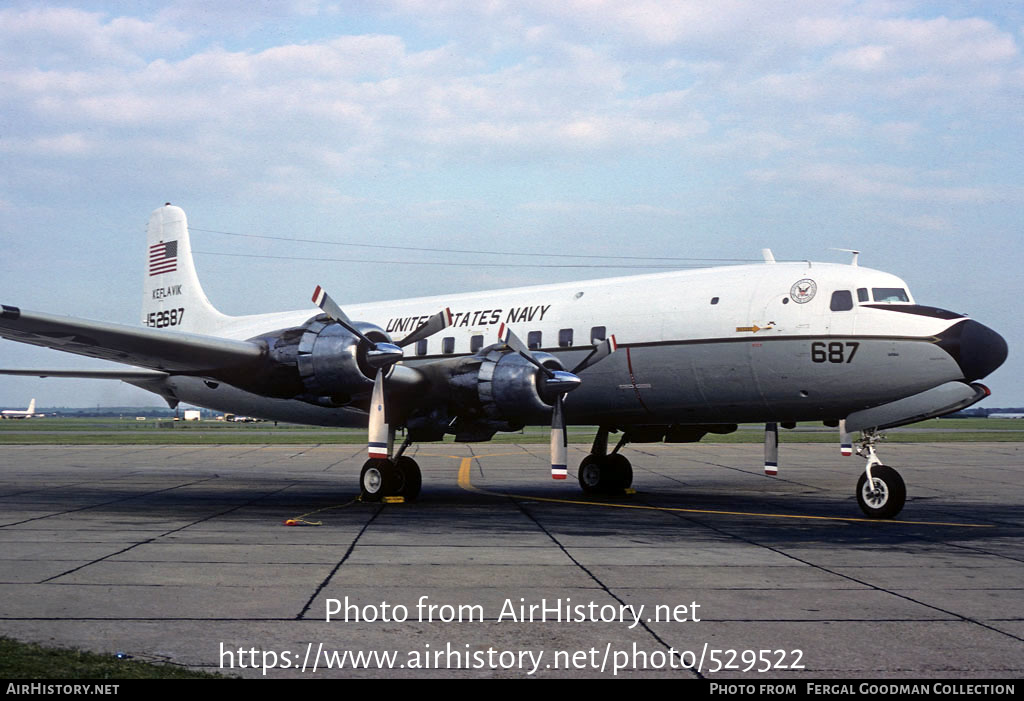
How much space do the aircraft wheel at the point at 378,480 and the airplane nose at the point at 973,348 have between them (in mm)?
10795

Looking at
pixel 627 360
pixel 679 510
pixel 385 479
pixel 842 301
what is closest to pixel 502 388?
pixel 627 360

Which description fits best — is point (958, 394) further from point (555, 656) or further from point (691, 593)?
point (555, 656)

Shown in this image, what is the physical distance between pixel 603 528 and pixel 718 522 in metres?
2.26

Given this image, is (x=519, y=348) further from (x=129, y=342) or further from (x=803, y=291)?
(x=129, y=342)

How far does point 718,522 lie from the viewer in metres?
16.0

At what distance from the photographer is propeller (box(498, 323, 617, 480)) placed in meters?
17.0

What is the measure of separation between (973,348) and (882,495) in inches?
114

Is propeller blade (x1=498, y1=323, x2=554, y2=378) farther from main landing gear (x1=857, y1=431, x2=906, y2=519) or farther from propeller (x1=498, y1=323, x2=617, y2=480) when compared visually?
main landing gear (x1=857, y1=431, x2=906, y2=519)

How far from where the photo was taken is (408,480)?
19.8 meters

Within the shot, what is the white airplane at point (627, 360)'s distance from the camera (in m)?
15.9

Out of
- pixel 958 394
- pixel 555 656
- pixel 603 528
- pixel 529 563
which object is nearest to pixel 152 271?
pixel 603 528

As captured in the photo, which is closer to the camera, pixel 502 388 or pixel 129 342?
pixel 129 342

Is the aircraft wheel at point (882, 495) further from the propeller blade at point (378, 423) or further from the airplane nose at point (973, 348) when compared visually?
the propeller blade at point (378, 423)
